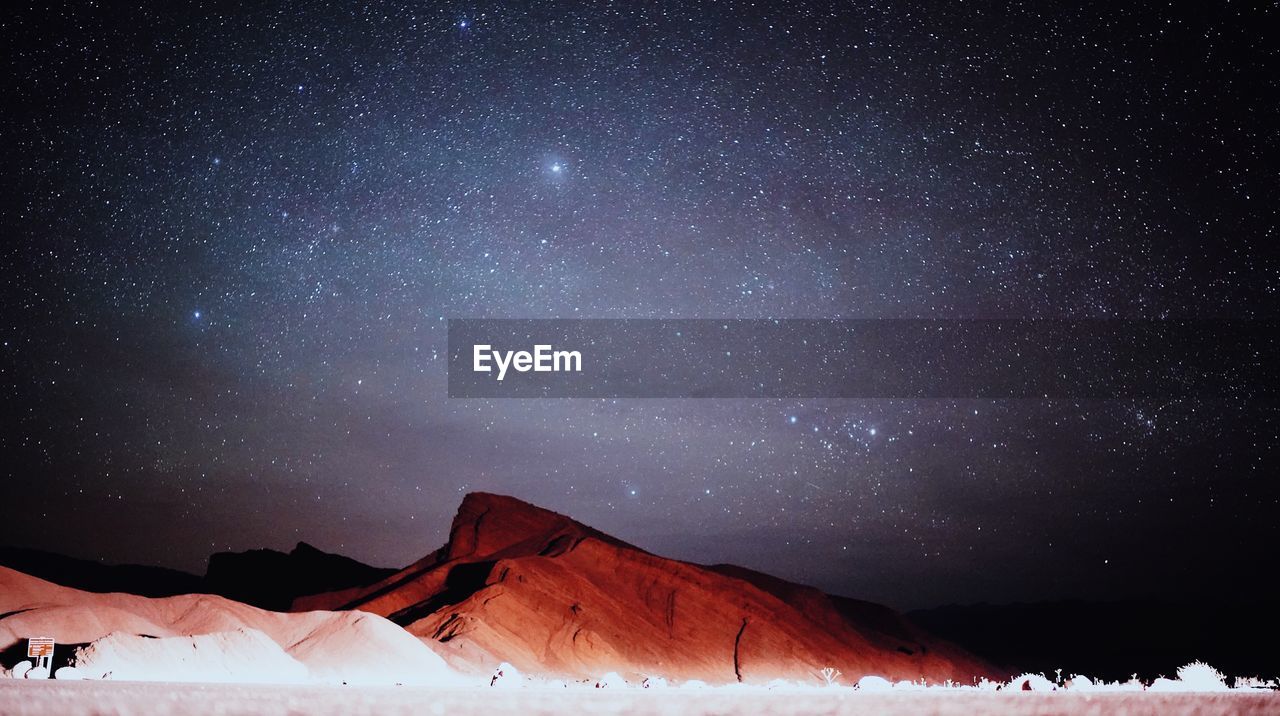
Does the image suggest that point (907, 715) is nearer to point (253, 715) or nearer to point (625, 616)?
point (253, 715)

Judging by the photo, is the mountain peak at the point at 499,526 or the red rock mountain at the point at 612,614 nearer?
the red rock mountain at the point at 612,614

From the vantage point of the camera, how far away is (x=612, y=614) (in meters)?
76.0

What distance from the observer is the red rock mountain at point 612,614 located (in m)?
66.4

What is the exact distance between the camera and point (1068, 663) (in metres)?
122

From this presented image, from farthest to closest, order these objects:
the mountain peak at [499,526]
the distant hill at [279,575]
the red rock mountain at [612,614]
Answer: the distant hill at [279,575] → the mountain peak at [499,526] → the red rock mountain at [612,614]

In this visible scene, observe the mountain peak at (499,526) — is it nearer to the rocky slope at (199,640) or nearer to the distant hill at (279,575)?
the distant hill at (279,575)

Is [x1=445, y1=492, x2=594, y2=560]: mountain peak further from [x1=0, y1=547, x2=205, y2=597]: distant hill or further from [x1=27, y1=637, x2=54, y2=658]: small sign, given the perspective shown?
[x1=0, y1=547, x2=205, y2=597]: distant hill

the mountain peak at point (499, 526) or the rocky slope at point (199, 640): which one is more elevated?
the mountain peak at point (499, 526)

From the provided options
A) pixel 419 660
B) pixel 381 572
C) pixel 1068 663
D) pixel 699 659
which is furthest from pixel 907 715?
pixel 1068 663

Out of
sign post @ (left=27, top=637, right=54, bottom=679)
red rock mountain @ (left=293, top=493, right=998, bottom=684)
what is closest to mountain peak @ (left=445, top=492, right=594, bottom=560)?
red rock mountain @ (left=293, top=493, right=998, bottom=684)

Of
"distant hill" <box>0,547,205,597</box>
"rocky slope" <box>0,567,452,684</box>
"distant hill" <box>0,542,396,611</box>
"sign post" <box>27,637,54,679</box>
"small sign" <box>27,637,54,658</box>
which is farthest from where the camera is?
"distant hill" <box>0,547,205,597</box>

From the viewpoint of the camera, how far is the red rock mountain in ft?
218

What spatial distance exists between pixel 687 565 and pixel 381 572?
3459cm

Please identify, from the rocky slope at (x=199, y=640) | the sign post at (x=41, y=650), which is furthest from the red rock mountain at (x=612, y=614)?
the sign post at (x=41, y=650)
